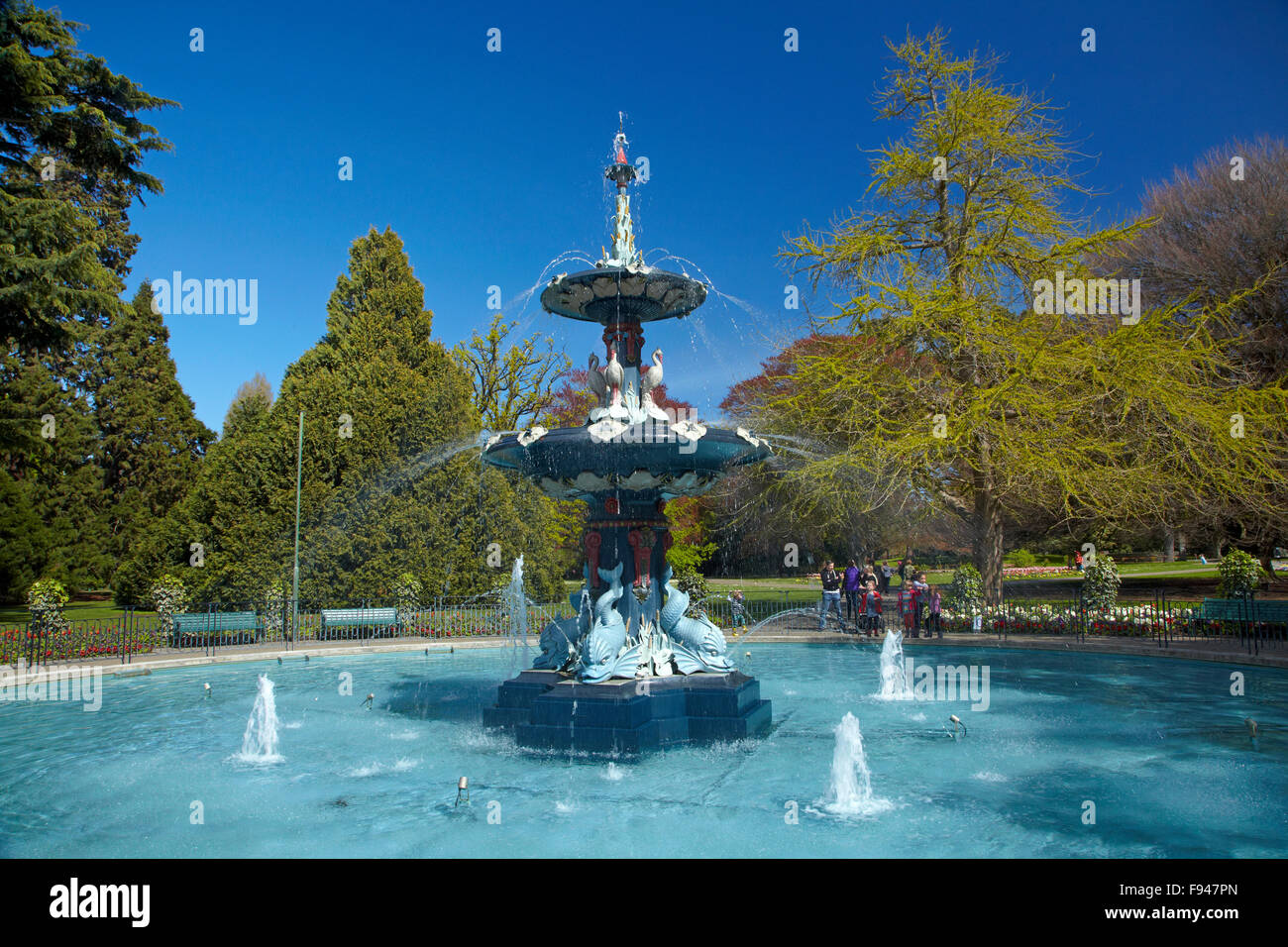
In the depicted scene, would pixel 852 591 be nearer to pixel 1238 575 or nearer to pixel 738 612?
pixel 738 612

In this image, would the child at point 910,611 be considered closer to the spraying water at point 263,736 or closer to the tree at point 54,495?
the spraying water at point 263,736

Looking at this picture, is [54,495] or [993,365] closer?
[993,365]

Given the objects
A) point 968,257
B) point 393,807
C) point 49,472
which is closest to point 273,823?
point 393,807

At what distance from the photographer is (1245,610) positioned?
1642cm

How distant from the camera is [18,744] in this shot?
9.00 m

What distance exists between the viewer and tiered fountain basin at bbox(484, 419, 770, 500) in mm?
8859

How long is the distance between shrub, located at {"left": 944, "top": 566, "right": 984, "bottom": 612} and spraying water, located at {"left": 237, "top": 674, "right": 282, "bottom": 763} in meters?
17.0

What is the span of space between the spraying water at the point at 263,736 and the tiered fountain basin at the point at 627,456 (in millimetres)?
3679

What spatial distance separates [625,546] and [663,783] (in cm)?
342

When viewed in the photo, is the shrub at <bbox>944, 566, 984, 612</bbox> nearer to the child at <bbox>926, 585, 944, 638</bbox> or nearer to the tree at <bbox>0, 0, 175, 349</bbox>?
the child at <bbox>926, 585, 944, 638</bbox>

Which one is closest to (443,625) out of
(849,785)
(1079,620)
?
(1079,620)
